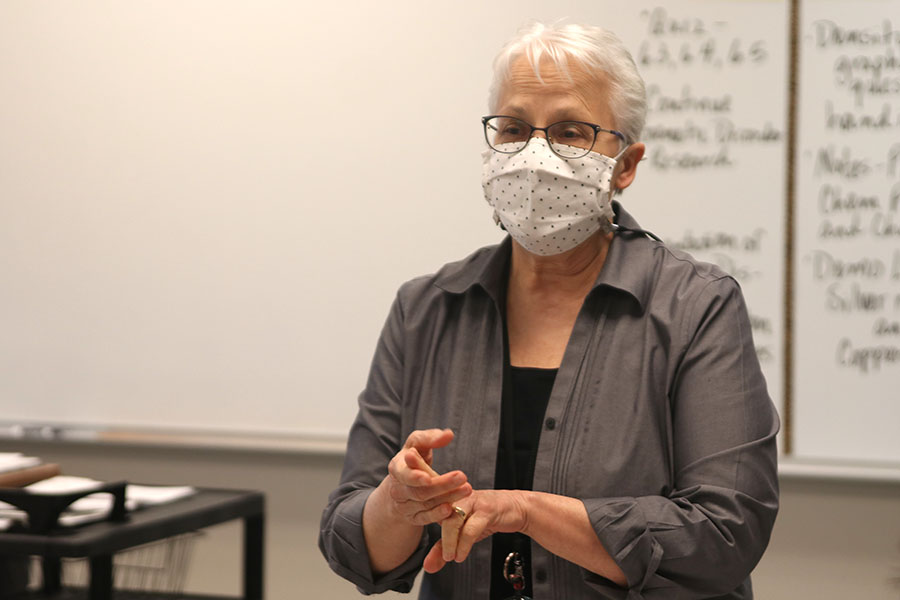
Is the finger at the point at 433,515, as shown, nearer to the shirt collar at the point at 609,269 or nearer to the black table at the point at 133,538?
the shirt collar at the point at 609,269

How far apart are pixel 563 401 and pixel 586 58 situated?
0.53 meters

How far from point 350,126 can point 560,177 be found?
1.39m

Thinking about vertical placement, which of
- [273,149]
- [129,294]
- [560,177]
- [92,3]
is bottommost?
[129,294]

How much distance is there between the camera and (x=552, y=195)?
150 cm

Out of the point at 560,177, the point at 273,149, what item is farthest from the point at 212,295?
the point at 560,177

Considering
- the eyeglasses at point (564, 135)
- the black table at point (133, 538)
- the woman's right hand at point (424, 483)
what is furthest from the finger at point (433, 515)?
the black table at point (133, 538)

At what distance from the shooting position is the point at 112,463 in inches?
115

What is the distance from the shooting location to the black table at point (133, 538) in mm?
1676

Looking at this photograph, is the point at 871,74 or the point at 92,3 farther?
the point at 92,3

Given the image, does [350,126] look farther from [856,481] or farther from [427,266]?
[856,481]

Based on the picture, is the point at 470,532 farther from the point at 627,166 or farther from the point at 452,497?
the point at 627,166

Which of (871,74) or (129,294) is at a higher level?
(871,74)

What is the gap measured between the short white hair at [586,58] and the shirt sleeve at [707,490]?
35 centimetres

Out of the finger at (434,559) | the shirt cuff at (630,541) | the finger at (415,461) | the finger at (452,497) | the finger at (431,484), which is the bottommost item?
the finger at (434,559)
